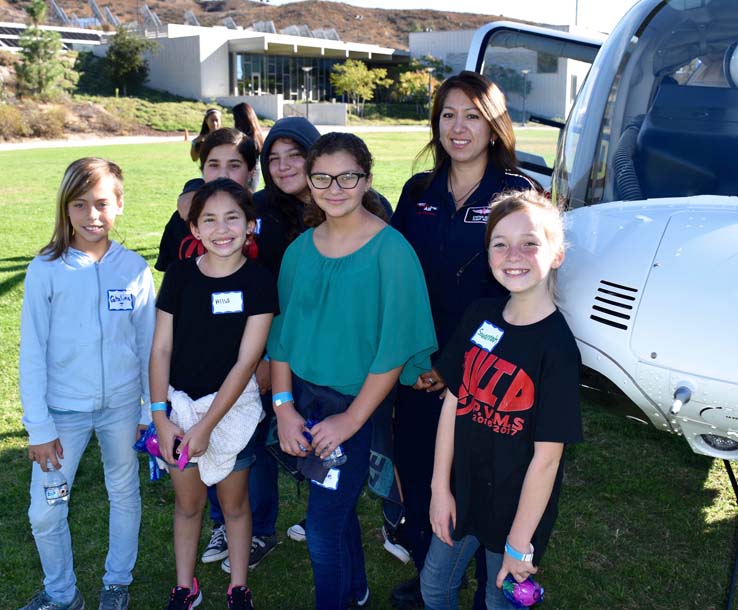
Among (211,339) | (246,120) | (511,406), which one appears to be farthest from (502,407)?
(246,120)

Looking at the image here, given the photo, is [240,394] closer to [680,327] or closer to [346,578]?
[346,578]

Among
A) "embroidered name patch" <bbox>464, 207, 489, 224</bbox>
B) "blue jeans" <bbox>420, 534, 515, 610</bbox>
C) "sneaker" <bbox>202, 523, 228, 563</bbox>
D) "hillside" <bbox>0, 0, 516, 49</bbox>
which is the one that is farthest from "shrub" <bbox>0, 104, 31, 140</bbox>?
"hillside" <bbox>0, 0, 516, 49</bbox>

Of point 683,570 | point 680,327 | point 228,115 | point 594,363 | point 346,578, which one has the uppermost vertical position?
point 228,115

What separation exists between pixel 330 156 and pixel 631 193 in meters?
1.17

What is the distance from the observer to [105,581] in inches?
114

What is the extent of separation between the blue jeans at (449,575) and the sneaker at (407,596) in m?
0.60

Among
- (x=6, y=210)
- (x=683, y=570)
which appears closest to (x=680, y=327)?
(x=683, y=570)

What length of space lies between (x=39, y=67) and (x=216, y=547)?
175 feet

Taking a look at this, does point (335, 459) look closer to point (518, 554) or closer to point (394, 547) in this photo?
point (518, 554)

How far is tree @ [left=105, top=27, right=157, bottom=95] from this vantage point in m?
59.7

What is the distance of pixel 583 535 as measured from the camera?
3535 millimetres

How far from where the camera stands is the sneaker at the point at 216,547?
3281 millimetres

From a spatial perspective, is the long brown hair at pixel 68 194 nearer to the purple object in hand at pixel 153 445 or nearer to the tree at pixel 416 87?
the purple object in hand at pixel 153 445

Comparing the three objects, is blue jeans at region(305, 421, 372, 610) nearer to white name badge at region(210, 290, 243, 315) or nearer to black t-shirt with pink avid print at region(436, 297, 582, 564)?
black t-shirt with pink avid print at region(436, 297, 582, 564)
